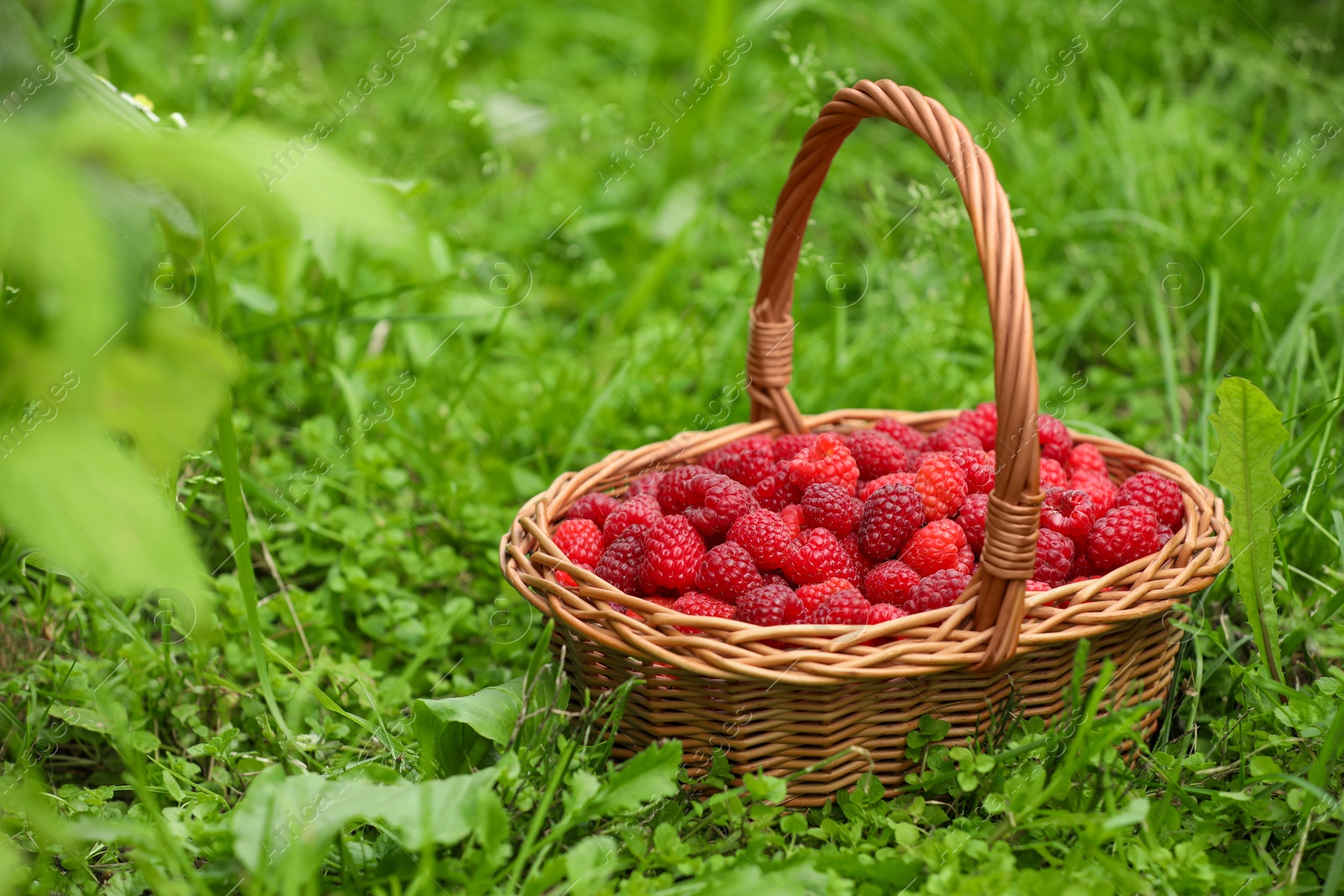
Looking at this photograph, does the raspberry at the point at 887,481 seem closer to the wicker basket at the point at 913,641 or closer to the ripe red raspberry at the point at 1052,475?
the ripe red raspberry at the point at 1052,475

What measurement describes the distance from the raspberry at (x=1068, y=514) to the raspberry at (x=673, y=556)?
481 mm

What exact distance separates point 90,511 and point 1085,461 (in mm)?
1412

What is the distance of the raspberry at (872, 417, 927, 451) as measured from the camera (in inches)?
67.7

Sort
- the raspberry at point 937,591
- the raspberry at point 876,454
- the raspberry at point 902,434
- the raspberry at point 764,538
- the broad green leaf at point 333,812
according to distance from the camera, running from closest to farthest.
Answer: the broad green leaf at point 333,812, the raspberry at point 937,591, the raspberry at point 764,538, the raspberry at point 876,454, the raspberry at point 902,434

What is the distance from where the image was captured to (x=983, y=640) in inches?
46.3

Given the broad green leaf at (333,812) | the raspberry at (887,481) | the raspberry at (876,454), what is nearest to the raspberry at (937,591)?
the raspberry at (887,481)

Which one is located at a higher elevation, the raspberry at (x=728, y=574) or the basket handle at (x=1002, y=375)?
the basket handle at (x=1002, y=375)

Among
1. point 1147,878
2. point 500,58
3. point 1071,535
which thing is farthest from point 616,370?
point 500,58

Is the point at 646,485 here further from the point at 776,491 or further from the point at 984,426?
the point at 984,426

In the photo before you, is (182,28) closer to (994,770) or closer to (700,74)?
(700,74)

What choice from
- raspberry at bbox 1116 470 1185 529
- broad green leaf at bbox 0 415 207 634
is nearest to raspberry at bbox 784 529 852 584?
raspberry at bbox 1116 470 1185 529

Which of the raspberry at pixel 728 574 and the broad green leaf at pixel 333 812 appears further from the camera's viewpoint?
the raspberry at pixel 728 574

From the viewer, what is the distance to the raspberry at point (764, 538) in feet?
4.56

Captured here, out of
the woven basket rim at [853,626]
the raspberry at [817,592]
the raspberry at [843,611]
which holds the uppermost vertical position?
the woven basket rim at [853,626]
